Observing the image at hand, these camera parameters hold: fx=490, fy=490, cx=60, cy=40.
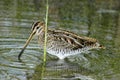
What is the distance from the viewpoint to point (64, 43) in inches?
339

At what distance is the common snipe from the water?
16 cm

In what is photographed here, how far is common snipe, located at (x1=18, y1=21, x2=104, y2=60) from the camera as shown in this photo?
8562 millimetres

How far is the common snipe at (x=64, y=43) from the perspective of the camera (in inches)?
337

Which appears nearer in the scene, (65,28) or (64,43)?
(64,43)

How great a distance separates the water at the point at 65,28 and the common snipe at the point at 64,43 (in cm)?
16

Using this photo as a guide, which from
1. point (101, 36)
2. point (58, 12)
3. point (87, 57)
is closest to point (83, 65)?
point (87, 57)

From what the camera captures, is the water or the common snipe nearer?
the water

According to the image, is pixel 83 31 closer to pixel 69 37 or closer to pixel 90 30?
pixel 90 30

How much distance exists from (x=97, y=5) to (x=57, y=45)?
5247 millimetres

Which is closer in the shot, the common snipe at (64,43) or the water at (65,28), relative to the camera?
the water at (65,28)

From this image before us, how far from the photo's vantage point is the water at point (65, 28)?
7.62 m

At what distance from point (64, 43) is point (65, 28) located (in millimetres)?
2009

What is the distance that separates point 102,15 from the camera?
12484 mm

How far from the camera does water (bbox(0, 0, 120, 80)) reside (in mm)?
7625
